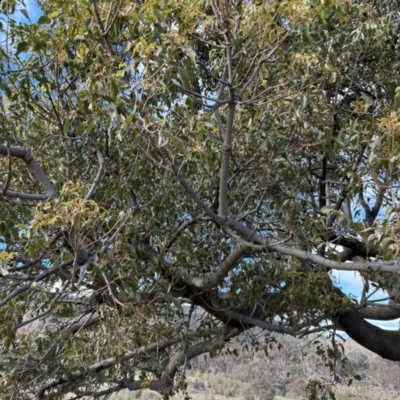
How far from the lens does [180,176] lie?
2.35m

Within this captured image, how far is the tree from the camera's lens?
2.19 m

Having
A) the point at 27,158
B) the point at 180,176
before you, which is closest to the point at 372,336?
the point at 180,176

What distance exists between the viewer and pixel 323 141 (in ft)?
9.16

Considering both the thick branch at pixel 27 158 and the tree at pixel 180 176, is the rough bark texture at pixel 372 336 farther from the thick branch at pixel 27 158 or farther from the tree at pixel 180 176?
the thick branch at pixel 27 158

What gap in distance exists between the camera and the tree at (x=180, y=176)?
2.19 meters

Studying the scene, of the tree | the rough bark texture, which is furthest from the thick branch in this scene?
the rough bark texture

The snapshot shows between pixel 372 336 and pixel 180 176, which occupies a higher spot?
pixel 372 336

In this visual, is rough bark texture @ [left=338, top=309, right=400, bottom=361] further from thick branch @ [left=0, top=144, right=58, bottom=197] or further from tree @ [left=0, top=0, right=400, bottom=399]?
thick branch @ [left=0, top=144, right=58, bottom=197]

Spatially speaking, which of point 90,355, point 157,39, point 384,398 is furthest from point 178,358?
point 384,398

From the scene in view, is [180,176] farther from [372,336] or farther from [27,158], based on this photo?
[372,336]

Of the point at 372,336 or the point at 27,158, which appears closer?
the point at 27,158

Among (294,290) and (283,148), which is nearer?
(283,148)

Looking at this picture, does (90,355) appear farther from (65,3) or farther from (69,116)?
(65,3)

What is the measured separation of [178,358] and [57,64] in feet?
10.1
